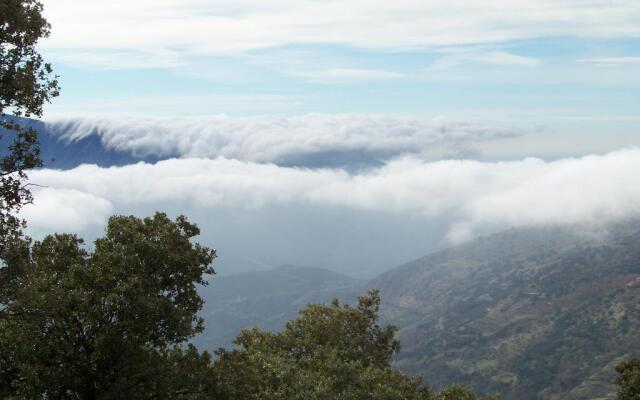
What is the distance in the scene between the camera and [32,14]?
1096 inches

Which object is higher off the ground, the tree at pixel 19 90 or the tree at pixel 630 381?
the tree at pixel 19 90

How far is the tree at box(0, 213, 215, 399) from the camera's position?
2964 cm

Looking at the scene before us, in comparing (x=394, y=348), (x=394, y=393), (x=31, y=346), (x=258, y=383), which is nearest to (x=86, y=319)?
(x=31, y=346)

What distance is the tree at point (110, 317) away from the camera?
29641 millimetres

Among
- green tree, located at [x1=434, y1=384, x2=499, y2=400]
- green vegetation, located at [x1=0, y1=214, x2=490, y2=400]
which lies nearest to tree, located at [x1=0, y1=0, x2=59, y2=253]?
green vegetation, located at [x1=0, y1=214, x2=490, y2=400]

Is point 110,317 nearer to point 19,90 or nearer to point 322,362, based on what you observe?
point 19,90

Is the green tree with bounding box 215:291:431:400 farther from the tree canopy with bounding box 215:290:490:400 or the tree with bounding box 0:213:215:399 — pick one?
the tree with bounding box 0:213:215:399

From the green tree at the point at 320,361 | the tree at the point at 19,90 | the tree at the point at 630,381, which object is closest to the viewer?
the tree at the point at 19,90

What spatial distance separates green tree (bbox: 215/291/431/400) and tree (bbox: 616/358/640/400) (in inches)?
580

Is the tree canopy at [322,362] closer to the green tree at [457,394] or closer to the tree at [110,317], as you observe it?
the green tree at [457,394]

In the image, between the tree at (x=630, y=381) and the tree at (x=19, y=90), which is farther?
the tree at (x=630, y=381)

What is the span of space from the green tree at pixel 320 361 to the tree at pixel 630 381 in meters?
14.7

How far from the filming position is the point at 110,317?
103 ft

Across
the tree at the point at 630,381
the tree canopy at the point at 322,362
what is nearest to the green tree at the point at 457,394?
the tree canopy at the point at 322,362
